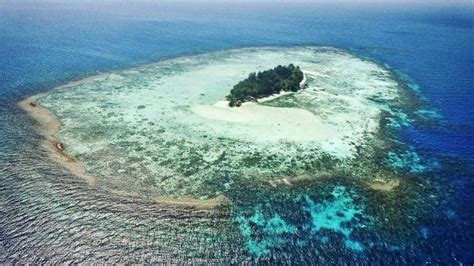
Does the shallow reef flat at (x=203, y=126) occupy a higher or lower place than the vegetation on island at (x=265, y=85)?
lower

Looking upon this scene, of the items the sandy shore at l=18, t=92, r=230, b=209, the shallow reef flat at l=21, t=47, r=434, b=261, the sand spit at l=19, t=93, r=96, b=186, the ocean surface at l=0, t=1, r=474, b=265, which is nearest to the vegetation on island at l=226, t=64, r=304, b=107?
the shallow reef flat at l=21, t=47, r=434, b=261

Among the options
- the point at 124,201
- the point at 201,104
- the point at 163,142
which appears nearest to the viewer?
the point at 124,201

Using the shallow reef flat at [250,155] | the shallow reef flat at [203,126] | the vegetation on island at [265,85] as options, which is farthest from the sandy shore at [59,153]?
the vegetation on island at [265,85]

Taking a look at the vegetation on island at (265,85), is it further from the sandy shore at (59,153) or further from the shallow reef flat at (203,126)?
the sandy shore at (59,153)

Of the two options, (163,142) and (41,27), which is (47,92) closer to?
(163,142)

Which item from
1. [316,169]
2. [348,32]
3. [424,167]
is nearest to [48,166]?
[316,169]

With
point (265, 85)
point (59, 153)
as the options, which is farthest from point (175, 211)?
point (265, 85)
